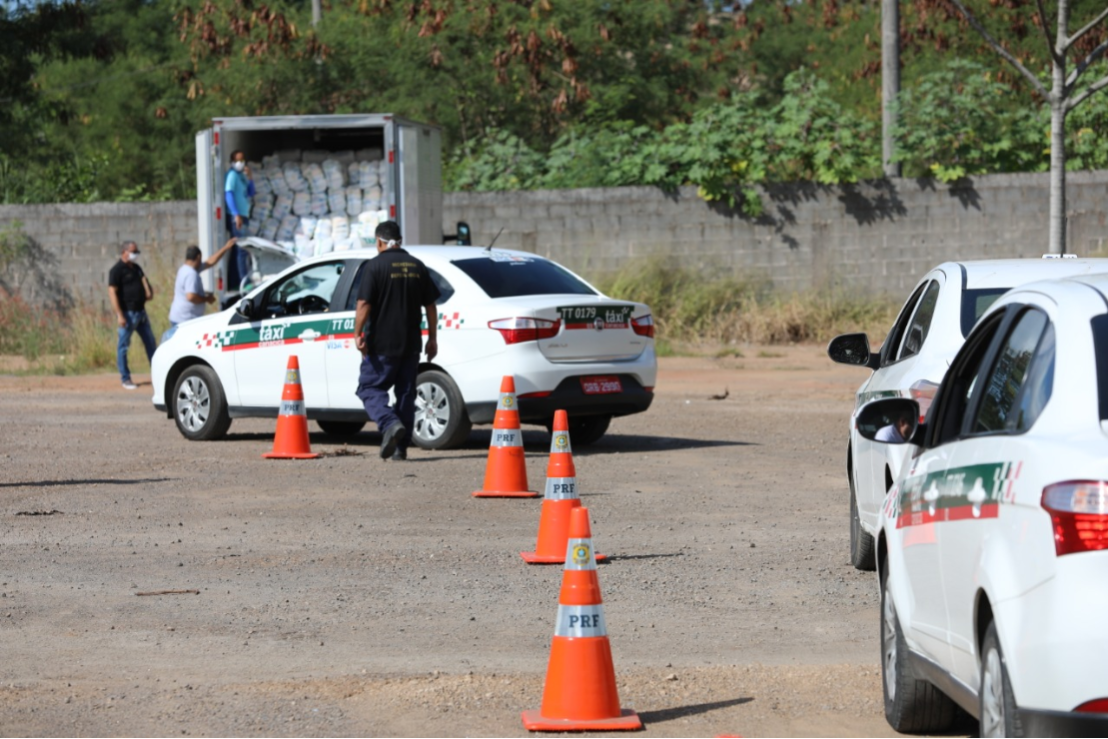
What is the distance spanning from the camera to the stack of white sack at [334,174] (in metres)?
21.2

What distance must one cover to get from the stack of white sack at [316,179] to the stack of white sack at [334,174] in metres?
0.05

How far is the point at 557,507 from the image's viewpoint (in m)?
8.91

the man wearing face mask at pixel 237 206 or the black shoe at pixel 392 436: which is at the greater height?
the man wearing face mask at pixel 237 206

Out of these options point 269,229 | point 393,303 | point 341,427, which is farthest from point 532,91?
point 393,303

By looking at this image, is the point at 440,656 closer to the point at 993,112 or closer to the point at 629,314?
the point at 629,314

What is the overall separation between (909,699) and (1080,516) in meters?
1.65

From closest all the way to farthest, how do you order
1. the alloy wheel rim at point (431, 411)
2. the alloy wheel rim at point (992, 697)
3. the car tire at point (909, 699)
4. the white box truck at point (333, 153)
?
the alloy wheel rim at point (992, 697)
the car tire at point (909, 699)
the alloy wheel rim at point (431, 411)
the white box truck at point (333, 153)

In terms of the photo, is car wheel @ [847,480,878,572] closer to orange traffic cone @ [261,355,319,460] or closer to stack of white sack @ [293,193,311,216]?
orange traffic cone @ [261,355,319,460]

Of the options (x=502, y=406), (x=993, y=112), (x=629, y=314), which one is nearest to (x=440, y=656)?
(x=502, y=406)

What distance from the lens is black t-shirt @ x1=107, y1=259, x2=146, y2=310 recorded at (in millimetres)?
21000

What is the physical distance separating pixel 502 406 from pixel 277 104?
23115 mm

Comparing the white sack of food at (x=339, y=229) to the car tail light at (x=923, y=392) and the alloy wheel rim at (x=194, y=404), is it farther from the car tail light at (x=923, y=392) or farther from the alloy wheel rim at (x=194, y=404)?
the car tail light at (x=923, y=392)

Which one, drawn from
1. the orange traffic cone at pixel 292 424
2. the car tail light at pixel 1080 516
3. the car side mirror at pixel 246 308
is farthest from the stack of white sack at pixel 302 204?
the car tail light at pixel 1080 516

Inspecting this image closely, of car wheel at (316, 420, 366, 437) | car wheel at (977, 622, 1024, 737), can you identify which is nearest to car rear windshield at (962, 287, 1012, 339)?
car wheel at (977, 622, 1024, 737)
